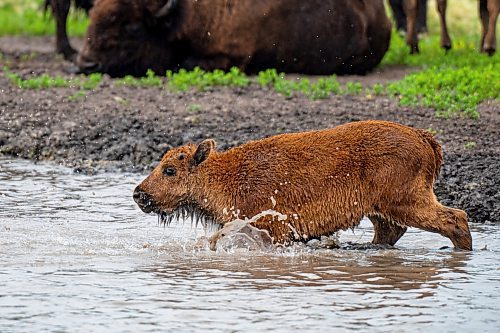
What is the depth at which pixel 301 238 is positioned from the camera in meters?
7.98

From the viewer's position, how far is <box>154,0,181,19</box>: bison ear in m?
15.8

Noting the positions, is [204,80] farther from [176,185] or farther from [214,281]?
[214,281]

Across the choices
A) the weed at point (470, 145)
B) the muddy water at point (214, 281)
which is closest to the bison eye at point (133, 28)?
the weed at point (470, 145)

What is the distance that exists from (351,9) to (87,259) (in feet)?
29.8

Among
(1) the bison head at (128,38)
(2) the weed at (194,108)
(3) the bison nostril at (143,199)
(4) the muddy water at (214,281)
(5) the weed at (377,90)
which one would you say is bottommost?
(4) the muddy water at (214,281)

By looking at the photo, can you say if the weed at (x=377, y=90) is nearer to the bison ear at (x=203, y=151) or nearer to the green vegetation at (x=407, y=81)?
the green vegetation at (x=407, y=81)

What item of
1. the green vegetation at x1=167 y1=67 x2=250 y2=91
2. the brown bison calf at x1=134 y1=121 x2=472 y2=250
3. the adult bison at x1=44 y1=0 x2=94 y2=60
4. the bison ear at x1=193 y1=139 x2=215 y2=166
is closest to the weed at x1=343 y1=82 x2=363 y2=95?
the green vegetation at x1=167 y1=67 x2=250 y2=91

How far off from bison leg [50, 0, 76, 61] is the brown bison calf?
999 centimetres

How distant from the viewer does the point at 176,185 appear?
26.8 ft

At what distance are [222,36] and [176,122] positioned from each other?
11.2 feet

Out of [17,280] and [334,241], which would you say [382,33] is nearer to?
[334,241]

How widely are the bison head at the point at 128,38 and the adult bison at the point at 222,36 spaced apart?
13 mm

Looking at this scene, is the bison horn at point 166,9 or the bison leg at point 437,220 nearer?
the bison leg at point 437,220

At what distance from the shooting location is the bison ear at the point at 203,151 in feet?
26.7
